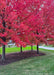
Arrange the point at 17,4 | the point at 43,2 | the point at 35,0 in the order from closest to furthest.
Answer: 1. the point at 17,4
2. the point at 35,0
3. the point at 43,2

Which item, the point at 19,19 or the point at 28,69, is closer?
the point at 28,69

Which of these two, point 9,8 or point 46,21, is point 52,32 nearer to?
point 46,21

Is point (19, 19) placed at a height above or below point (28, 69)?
above

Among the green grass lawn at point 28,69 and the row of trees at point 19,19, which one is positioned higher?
the row of trees at point 19,19

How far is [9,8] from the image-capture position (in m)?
6.44

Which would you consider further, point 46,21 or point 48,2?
point 46,21

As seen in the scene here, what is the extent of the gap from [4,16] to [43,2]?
3793 millimetres

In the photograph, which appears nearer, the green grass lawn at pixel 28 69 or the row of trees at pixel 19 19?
the green grass lawn at pixel 28 69

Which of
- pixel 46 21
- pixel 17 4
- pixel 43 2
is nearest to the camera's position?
pixel 17 4

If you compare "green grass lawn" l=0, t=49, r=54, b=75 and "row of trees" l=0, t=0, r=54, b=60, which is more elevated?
"row of trees" l=0, t=0, r=54, b=60

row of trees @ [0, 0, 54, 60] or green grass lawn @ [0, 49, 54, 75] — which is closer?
green grass lawn @ [0, 49, 54, 75]

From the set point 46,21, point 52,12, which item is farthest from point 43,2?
point 46,21

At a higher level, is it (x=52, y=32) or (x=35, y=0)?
(x=35, y=0)

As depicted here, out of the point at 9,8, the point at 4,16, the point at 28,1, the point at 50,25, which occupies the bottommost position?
the point at 50,25
